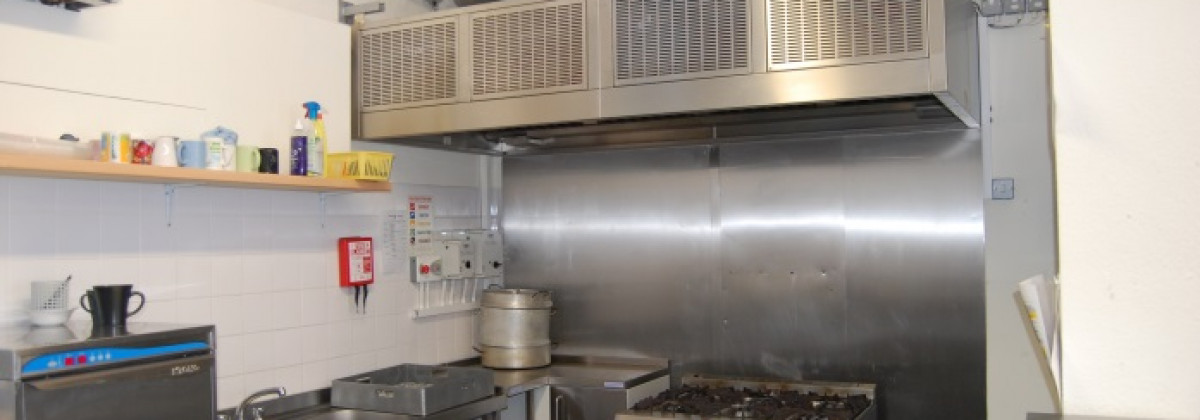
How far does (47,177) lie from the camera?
2.59 metres

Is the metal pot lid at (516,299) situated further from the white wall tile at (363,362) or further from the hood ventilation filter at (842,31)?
the hood ventilation filter at (842,31)

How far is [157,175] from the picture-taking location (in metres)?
2.58

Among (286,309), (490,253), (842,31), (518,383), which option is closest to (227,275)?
(286,309)

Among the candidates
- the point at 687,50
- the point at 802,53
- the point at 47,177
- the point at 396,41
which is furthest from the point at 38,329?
the point at 802,53

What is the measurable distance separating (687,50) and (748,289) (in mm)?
1344

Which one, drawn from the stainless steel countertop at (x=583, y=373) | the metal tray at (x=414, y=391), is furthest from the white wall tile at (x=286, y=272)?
the stainless steel countertop at (x=583, y=373)

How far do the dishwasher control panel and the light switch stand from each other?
290cm

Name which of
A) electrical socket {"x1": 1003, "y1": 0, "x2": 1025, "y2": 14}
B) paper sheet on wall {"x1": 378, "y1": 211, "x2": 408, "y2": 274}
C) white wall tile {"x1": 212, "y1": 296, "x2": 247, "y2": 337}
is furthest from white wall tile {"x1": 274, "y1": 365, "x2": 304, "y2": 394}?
electrical socket {"x1": 1003, "y1": 0, "x2": 1025, "y2": 14}

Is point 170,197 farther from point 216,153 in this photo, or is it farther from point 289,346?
point 289,346

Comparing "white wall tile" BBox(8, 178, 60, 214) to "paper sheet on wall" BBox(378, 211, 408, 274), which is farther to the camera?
"paper sheet on wall" BBox(378, 211, 408, 274)

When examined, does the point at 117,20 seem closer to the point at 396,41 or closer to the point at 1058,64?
the point at 396,41

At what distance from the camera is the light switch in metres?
3.69

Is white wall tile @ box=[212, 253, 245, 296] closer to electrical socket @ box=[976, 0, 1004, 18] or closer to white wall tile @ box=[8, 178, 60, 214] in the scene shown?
white wall tile @ box=[8, 178, 60, 214]

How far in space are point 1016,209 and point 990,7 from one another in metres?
0.79
